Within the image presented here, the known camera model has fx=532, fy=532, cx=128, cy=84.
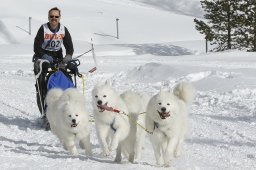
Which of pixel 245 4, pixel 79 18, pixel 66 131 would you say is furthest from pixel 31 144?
pixel 79 18

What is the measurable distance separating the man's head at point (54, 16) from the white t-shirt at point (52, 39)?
0.31ft

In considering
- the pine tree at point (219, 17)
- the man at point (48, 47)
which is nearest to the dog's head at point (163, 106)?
the man at point (48, 47)

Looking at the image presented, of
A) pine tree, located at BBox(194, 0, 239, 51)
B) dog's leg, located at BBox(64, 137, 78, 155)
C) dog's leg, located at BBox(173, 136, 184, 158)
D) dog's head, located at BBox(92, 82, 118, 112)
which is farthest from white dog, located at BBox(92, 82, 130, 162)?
pine tree, located at BBox(194, 0, 239, 51)

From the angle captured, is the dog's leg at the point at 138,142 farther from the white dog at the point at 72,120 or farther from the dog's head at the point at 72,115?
the dog's head at the point at 72,115

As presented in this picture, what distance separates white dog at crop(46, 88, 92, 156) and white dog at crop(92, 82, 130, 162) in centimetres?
23

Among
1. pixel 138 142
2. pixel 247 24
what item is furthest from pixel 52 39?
pixel 247 24

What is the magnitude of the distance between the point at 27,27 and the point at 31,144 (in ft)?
115

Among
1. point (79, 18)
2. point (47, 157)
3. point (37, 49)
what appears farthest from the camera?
point (79, 18)

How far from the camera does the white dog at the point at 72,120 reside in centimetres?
555

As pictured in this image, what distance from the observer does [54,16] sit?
712cm

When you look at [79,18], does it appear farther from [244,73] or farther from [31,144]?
[31,144]

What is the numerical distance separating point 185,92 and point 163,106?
80cm

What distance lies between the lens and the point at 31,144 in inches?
259

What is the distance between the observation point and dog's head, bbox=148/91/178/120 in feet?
17.1
